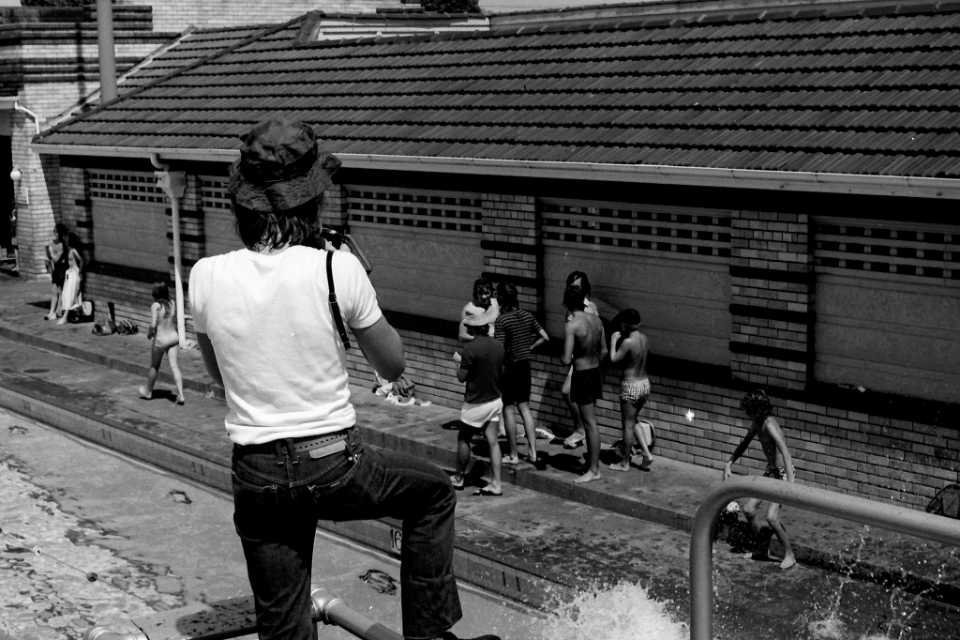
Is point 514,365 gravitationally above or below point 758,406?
below

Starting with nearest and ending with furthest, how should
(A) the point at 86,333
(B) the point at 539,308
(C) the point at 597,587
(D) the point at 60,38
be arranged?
1. (C) the point at 597,587
2. (B) the point at 539,308
3. (A) the point at 86,333
4. (D) the point at 60,38

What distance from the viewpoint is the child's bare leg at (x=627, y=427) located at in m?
12.1

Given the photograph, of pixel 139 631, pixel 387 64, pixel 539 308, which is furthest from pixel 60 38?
pixel 139 631

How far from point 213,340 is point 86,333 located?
17687mm

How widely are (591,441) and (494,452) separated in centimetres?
87

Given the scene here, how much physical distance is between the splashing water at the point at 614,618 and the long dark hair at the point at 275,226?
478cm

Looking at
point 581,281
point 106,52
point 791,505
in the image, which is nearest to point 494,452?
point 581,281

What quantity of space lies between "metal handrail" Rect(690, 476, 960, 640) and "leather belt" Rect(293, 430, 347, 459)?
1090mm

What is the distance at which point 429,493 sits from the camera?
4137mm

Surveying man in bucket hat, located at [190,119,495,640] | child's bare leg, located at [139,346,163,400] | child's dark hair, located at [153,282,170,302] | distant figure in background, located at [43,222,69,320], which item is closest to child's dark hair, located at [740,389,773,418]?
man in bucket hat, located at [190,119,495,640]

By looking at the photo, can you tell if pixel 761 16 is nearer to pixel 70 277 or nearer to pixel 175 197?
pixel 175 197

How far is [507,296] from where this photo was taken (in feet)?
41.6

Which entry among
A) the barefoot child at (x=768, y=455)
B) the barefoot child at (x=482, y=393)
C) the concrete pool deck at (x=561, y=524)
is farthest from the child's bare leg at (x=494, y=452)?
the barefoot child at (x=768, y=455)

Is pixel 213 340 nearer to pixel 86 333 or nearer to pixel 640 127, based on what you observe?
pixel 640 127
